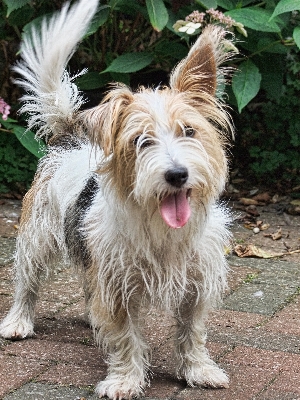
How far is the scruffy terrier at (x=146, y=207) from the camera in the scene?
342 cm

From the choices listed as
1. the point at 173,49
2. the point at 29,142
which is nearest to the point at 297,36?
the point at 173,49

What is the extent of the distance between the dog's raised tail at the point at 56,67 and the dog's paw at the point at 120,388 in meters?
1.43

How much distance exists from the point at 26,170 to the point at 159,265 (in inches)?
159

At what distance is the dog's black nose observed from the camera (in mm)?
3283

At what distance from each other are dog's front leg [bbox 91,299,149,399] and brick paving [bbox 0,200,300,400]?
0.25 ft

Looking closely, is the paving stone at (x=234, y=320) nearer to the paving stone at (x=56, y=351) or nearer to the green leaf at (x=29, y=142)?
the paving stone at (x=56, y=351)

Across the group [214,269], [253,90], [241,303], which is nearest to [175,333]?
[214,269]

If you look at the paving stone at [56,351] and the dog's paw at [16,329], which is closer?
the paving stone at [56,351]

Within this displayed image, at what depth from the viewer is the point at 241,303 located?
5.01 metres

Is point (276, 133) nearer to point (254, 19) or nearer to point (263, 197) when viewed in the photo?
point (263, 197)

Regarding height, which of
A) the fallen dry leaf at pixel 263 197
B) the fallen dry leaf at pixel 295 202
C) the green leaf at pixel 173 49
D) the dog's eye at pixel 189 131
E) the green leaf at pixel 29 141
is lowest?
the fallen dry leaf at pixel 263 197

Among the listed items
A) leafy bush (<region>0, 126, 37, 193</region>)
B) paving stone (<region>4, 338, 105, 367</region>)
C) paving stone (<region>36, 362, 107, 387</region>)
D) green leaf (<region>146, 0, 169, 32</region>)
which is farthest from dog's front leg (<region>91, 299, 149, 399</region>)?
leafy bush (<region>0, 126, 37, 193</region>)

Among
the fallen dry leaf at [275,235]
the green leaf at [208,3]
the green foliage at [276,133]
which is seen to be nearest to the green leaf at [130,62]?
the green leaf at [208,3]

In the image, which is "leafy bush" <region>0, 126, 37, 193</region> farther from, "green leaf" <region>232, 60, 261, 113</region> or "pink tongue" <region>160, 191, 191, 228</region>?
"pink tongue" <region>160, 191, 191, 228</region>
